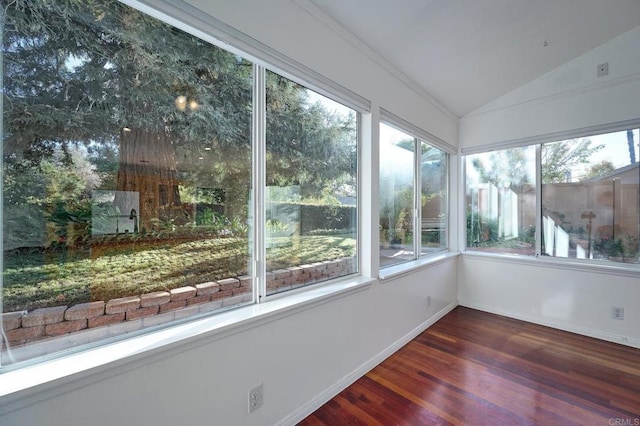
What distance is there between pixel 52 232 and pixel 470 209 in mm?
4306

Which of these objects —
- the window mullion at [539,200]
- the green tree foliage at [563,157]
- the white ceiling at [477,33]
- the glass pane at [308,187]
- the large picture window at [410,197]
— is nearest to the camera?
the glass pane at [308,187]

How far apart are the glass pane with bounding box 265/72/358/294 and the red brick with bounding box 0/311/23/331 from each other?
1.09 metres

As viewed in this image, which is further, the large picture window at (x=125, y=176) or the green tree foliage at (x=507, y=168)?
the green tree foliage at (x=507, y=168)

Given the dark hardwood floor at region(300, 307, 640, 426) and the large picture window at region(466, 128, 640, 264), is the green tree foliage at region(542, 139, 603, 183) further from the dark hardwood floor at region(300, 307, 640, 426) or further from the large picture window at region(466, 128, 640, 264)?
the dark hardwood floor at region(300, 307, 640, 426)

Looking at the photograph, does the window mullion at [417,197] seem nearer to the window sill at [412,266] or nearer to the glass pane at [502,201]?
the window sill at [412,266]

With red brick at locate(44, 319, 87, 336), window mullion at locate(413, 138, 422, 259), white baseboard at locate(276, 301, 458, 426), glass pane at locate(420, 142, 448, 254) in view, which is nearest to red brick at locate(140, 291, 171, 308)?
red brick at locate(44, 319, 87, 336)

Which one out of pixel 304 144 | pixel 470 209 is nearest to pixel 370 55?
pixel 304 144

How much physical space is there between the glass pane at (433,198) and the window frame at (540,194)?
26cm

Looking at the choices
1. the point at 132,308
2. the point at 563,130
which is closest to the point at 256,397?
the point at 132,308

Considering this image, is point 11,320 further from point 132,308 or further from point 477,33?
point 477,33

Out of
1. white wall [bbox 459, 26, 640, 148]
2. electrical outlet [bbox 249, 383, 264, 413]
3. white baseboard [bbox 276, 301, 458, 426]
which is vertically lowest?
white baseboard [bbox 276, 301, 458, 426]

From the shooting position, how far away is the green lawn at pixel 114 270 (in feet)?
3.41

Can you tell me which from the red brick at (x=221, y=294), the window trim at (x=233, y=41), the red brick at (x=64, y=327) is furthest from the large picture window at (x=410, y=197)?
the red brick at (x=64, y=327)

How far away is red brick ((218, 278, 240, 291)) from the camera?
5.23 ft
